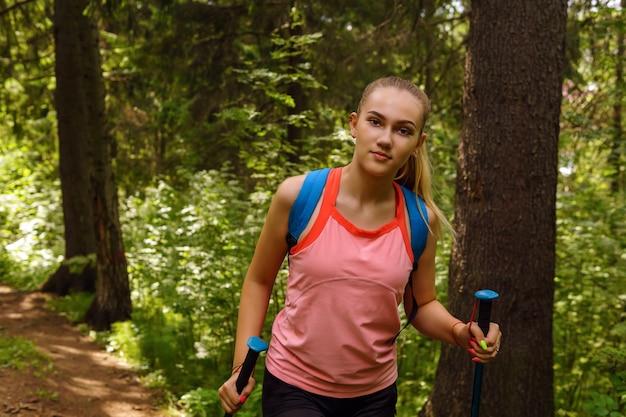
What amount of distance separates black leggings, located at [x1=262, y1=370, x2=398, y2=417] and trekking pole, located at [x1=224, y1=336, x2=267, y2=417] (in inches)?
5.2

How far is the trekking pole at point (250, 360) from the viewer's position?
84.3 inches

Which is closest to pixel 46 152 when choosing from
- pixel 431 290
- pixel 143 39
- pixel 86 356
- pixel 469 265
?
pixel 143 39

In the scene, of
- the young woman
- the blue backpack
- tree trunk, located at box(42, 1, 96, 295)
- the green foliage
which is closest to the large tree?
tree trunk, located at box(42, 1, 96, 295)

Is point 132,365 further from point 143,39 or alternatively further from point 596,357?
point 143,39

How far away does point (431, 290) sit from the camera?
2590mm

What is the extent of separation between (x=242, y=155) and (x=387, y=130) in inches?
156

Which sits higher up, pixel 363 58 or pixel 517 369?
pixel 363 58

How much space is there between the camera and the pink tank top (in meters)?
2.22

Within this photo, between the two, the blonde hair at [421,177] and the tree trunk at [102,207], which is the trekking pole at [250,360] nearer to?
the blonde hair at [421,177]

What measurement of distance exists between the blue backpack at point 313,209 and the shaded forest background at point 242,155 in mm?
1933

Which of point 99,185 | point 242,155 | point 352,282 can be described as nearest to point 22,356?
point 99,185

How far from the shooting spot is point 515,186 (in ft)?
13.0

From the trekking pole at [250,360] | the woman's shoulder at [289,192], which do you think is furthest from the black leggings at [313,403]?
the woman's shoulder at [289,192]

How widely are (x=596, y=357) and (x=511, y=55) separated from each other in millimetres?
2179
